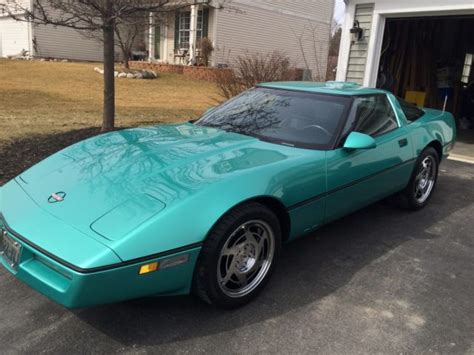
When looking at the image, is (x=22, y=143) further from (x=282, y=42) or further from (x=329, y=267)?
(x=282, y=42)

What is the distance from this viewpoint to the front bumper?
2111 mm

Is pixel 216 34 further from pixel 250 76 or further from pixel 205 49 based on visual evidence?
pixel 250 76

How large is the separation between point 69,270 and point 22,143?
16.6ft

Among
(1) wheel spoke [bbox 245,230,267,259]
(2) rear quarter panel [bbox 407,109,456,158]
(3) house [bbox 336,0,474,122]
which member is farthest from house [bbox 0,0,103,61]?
(1) wheel spoke [bbox 245,230,267,259]

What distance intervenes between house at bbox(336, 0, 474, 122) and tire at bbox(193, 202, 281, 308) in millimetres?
6121

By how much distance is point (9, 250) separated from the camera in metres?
2.48

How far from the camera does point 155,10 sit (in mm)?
6203

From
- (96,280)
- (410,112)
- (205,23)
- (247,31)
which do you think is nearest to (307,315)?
(96,280)

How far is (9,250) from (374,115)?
315 cm

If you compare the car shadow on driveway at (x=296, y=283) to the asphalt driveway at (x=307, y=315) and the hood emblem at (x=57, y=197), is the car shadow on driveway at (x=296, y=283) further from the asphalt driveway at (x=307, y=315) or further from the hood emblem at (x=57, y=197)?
the hood emblem at (x=57, y=197)

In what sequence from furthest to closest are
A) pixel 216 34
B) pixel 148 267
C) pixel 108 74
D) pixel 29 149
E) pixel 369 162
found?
pixel 216 34
pixel 108 74
pixel 29 149
pixel 369 162
pixel 148 267

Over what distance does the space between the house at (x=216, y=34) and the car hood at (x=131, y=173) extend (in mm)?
20025

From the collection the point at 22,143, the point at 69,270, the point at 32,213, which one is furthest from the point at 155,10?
the point at 69,270

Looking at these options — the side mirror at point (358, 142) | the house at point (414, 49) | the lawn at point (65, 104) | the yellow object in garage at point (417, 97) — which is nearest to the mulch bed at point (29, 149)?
the lawn at point (65, 104)
